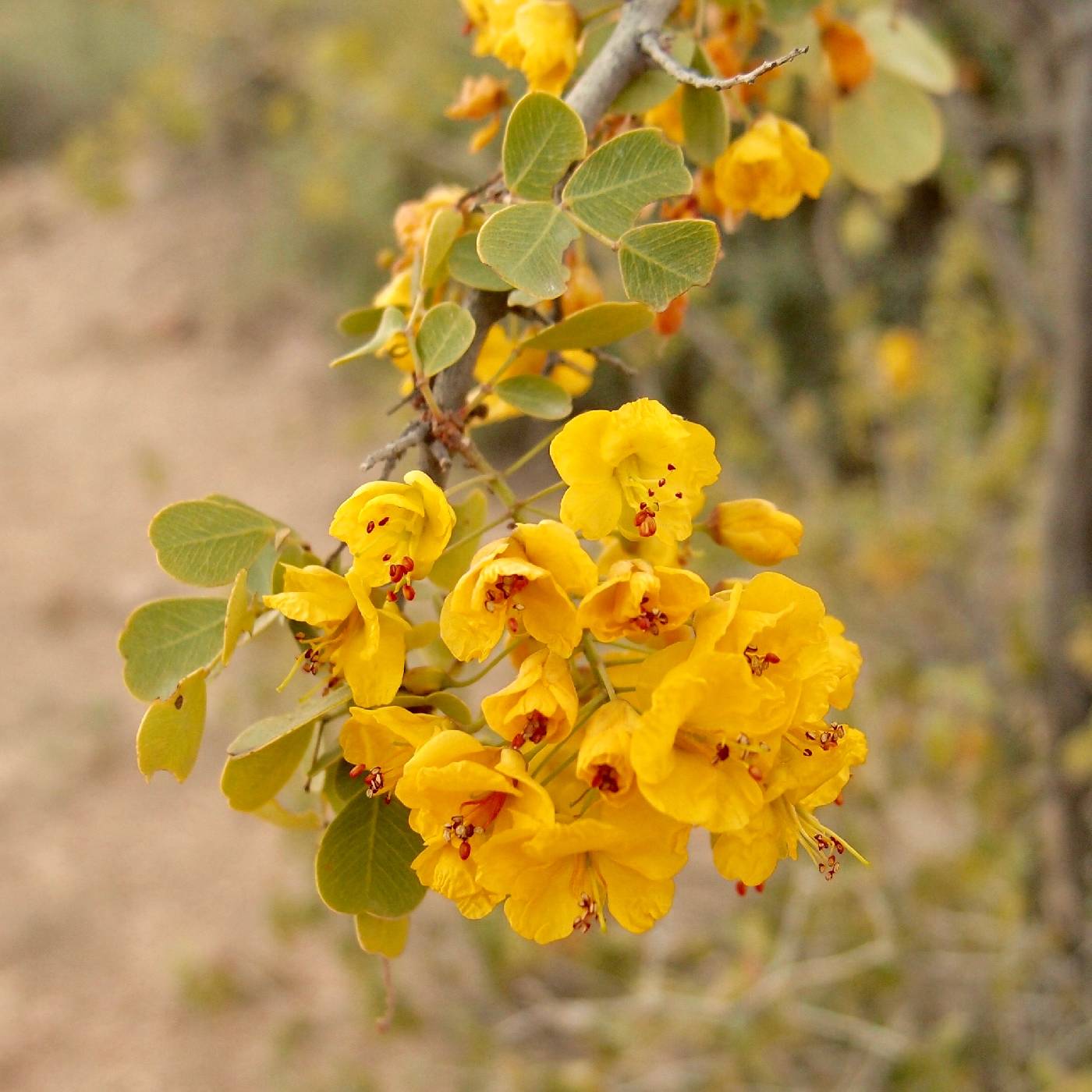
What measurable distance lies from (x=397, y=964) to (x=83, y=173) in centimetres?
240

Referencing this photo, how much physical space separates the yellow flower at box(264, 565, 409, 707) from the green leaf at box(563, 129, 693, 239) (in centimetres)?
23

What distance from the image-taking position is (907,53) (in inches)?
32.7

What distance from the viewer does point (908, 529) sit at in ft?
8.75

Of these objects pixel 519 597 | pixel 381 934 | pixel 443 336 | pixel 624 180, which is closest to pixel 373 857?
pixel 381 934

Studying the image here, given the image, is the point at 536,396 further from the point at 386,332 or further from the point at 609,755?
the point at 609,755

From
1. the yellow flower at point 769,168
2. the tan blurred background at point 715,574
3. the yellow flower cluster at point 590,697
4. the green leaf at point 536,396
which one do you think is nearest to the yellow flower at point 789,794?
the yellow flower cluster at point 590,697

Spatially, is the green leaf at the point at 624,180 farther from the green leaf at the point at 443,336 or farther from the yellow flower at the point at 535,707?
the yellow flower at the point at 535,707

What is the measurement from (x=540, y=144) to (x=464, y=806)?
13.2 inches

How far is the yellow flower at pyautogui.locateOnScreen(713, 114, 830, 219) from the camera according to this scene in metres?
0.64

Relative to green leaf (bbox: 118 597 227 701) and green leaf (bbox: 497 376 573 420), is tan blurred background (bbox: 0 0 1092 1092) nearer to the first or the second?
green leaf (bbox: 497 376 573 420)

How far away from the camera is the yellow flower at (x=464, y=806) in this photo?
1.47ft

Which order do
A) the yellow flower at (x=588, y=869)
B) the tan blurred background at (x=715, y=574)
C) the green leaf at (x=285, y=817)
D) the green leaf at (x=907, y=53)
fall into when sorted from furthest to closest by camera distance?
1. the tan blurred background at (x=715, y=574)
2. the green leaf at (x=907, y=53)
3. the green leaf at (x=285, y=817)
4. the yellow flower at (x=588, y=869)

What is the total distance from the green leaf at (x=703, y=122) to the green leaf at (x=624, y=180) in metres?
0.12

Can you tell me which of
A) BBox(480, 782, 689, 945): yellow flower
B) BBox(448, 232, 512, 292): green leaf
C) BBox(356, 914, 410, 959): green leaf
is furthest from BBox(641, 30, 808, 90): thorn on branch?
BBox(356, 914, 410, 959): green leaf
